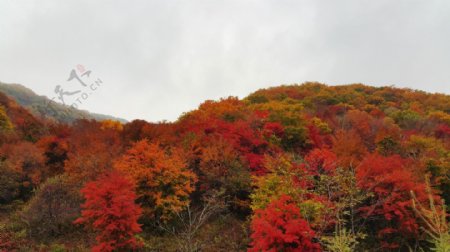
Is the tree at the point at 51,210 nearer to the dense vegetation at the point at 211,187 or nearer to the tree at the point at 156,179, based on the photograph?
the dense vegetation at the point at 211,187

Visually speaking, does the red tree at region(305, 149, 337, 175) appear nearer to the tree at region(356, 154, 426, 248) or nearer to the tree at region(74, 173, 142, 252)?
the tree at region(356, 154, 426, 248)

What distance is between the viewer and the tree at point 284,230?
1941 centimetres

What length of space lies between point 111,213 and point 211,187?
12890 millimetres

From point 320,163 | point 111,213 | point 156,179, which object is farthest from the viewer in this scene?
point 320,163

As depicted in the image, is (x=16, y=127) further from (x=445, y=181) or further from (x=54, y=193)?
(x=445, y=181)

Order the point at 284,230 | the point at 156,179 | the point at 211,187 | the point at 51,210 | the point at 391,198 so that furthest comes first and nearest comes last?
1. the point at 211,187
2. the point at 51,210
3. the point at 156,179
4. the point at 391,198
5. the point at 284,230

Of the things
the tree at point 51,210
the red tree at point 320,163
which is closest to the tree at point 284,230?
the red tree at point 320,163

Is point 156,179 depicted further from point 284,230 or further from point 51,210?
point 284,230

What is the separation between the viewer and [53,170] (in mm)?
39125

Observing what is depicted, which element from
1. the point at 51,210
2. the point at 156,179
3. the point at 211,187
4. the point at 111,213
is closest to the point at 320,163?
the point at 211,187

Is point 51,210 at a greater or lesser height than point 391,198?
lesser

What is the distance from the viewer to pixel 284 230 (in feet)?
66.6

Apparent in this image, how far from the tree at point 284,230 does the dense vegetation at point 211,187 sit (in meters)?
0.07

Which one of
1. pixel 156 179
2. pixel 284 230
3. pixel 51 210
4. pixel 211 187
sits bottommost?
pixel 284 230
